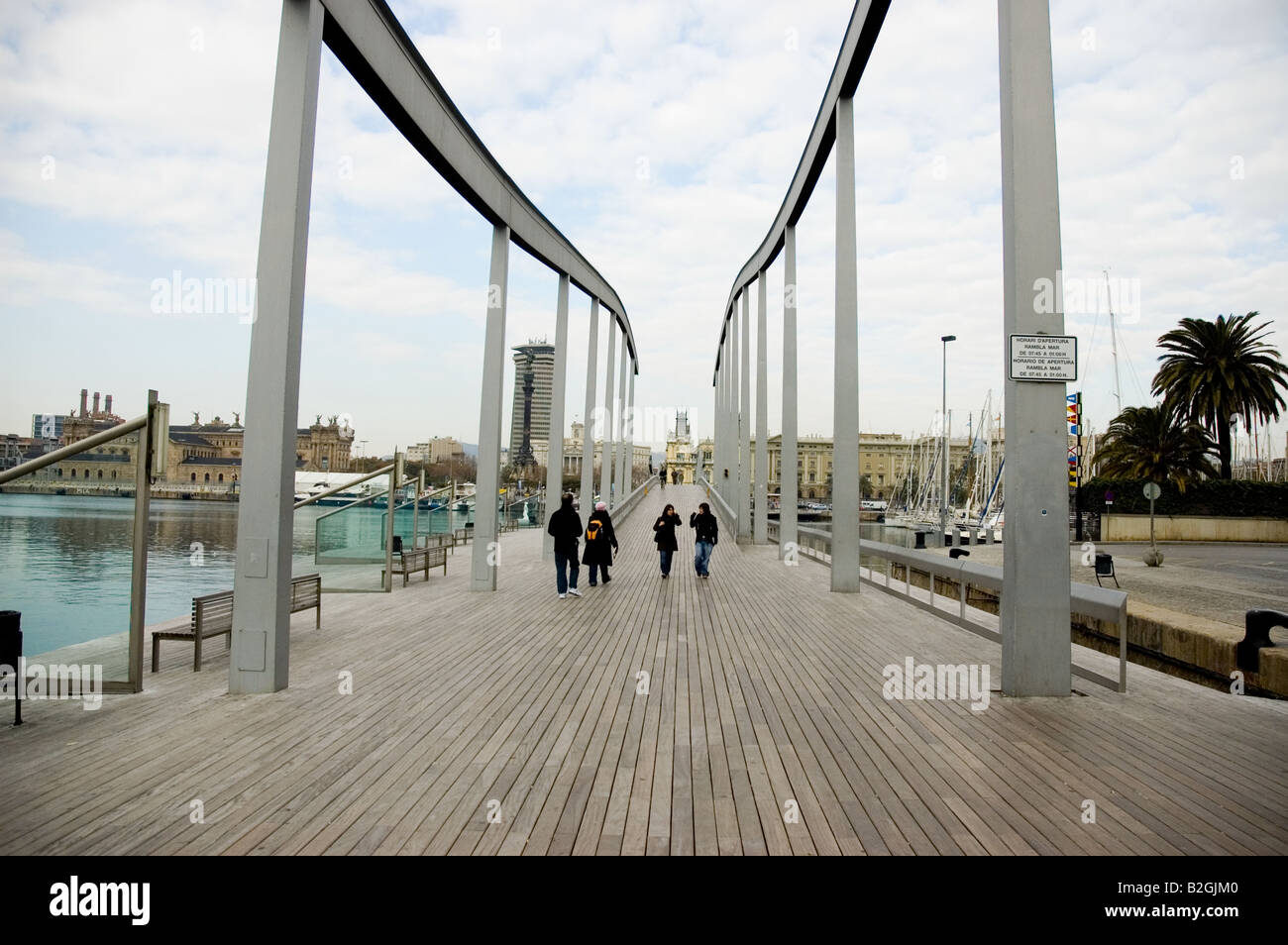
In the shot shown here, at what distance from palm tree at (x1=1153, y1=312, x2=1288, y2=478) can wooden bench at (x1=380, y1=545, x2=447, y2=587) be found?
3195 centimetres

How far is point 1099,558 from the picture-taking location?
15625mm

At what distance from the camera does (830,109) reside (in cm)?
1203

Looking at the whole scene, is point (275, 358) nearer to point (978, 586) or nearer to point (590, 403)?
point (978, 586)

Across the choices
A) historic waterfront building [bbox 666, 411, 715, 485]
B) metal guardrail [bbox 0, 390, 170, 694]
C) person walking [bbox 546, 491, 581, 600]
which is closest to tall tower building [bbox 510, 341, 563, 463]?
historic waterfront building [bbox 666, 411, 715, 485]

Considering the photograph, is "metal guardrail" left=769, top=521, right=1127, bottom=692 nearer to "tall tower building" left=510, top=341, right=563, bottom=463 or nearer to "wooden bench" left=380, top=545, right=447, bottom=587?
"wooden bench" left=380, top=545, right=447, bottom=587

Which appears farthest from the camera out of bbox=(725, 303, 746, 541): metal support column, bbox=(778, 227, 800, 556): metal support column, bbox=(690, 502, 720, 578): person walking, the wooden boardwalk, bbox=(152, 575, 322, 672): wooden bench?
bbox=(725, 303, 746, 541): metal support column

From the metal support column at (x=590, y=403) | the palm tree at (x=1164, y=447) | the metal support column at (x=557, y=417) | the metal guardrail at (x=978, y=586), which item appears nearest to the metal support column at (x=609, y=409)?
the metal support column at (x=590, y=403)

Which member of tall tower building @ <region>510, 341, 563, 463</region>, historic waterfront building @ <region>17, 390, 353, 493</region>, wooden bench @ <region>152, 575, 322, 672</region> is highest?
tall tower building @ <region>510, 341, 563, 463</region>

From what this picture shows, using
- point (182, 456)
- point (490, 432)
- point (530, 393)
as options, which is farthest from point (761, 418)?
point (530, 393)

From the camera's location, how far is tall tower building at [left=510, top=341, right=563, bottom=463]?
128 meters
